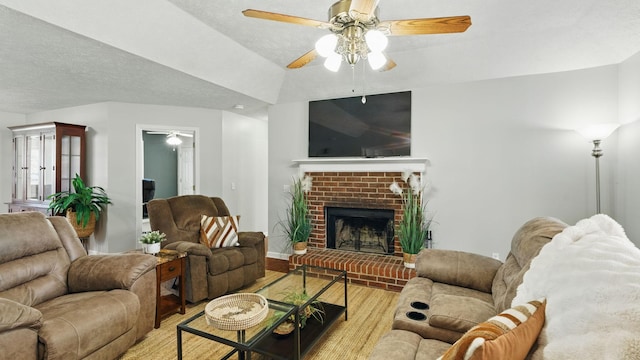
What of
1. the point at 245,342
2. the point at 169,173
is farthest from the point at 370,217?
the point at 169,173

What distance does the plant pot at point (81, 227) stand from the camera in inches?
165

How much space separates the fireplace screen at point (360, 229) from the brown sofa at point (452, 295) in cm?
153

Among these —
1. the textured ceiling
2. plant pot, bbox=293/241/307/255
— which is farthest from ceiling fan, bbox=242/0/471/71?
plant pot, bbox=293/241/307/255

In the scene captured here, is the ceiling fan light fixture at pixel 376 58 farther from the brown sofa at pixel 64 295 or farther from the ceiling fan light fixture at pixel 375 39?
the brown sofa at pixel 64 295

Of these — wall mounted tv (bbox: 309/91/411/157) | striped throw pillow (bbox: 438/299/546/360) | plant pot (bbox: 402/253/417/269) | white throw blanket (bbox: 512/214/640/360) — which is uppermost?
wall mounted tv (bbox: 309/91/411/157)

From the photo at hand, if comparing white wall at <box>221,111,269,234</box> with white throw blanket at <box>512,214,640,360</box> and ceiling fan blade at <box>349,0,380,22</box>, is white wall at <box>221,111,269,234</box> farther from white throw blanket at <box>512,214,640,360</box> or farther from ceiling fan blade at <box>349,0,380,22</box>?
white throw blanket at <box>512,214,640,360</box>

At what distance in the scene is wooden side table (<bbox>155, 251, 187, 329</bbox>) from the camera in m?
2.57

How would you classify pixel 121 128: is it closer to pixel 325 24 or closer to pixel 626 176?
pixel 325 24

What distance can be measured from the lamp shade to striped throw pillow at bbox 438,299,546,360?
2.69 meters

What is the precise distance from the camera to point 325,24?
5.90 feet

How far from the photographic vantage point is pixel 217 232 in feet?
11.3

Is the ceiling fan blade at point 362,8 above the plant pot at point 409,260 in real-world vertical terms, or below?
above

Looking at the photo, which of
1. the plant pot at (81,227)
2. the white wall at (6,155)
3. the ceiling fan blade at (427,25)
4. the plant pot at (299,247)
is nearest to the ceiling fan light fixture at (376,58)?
the ceiling fan blade at (427,25)

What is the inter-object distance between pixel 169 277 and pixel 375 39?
2481 mm
